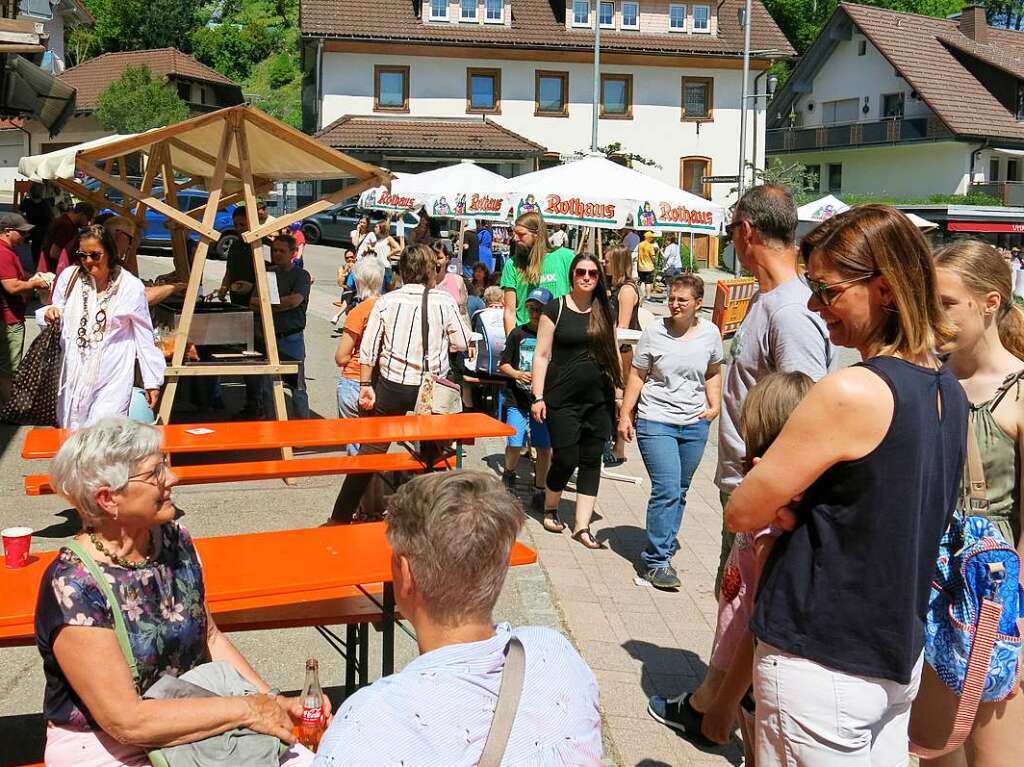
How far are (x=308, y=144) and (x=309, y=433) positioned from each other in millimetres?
3040

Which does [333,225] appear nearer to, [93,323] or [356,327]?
[356,327]

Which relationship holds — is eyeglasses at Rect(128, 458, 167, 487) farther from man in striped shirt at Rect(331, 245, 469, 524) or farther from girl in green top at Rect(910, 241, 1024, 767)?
man in striped shirt at Rect(331, 245, 469, 524)

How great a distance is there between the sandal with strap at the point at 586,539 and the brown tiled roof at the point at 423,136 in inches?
1257

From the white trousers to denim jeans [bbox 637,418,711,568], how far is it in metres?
3.53

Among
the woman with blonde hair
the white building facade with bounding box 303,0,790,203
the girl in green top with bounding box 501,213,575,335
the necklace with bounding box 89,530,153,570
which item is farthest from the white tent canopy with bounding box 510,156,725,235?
the white building facade with bounding box 303,0,790,203

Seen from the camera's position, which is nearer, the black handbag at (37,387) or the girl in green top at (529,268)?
the black handbag at (37,387)

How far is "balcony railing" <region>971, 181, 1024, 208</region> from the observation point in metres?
46.2

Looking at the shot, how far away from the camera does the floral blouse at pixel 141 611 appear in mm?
2873

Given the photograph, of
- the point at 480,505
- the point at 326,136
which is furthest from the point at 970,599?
the point at 326,136

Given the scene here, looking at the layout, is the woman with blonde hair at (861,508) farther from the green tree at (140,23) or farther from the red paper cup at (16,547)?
the green tree at (140,23)

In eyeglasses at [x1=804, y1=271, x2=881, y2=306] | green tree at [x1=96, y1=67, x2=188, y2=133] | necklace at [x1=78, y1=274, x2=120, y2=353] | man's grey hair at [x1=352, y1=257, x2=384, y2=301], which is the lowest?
necklace at [x1=78, y1=274, x2=120, y2=353]

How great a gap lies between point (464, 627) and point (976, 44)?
184ft

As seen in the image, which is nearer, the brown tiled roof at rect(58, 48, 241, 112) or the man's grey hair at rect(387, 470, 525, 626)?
the man's grey hair at rect(387, 470, 525, 626)

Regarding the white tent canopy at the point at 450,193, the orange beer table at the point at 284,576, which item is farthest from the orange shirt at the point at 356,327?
the white tent canopy at the point at 450,193
